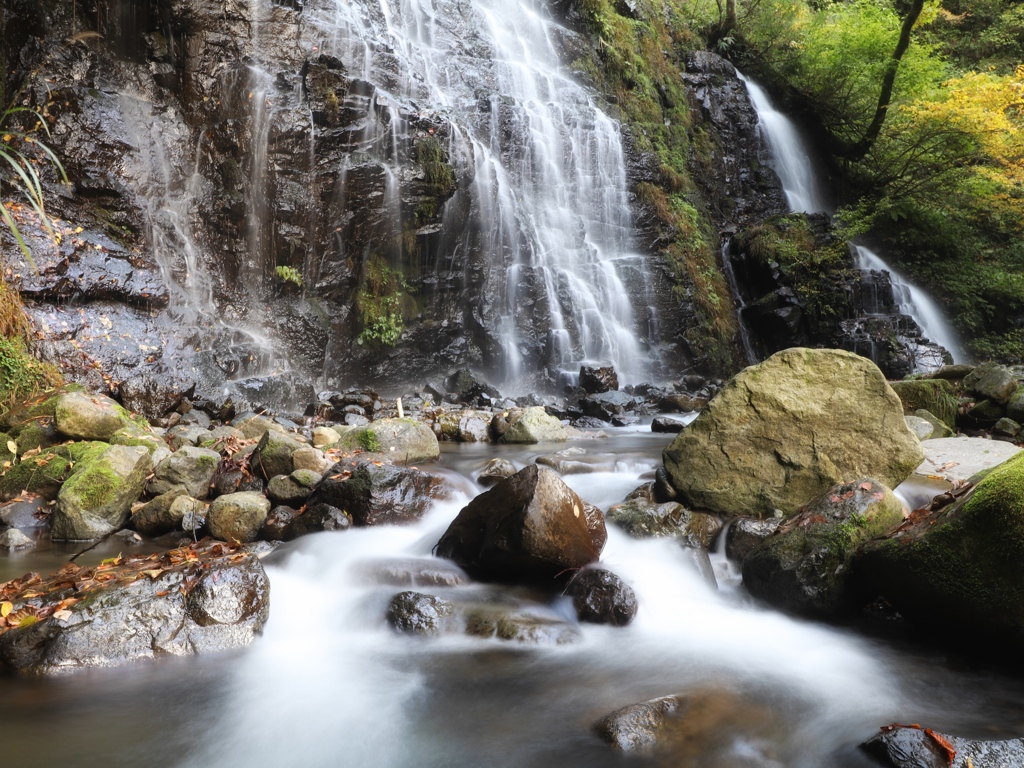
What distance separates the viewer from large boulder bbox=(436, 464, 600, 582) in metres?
4.07

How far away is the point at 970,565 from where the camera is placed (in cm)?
307

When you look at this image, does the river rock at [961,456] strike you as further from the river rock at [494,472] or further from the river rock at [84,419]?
the river rock at [84,419]

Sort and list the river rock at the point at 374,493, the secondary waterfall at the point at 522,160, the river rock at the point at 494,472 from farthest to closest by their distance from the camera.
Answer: the secondary waterfall at the point at 522,160
the river rock at the point at 494,472
the river rock at the point at 374,493

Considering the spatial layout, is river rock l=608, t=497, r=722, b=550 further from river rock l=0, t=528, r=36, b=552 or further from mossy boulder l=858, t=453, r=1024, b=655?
river rock l=0, t=528, r=36, b=552

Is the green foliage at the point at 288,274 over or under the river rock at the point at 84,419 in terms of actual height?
over

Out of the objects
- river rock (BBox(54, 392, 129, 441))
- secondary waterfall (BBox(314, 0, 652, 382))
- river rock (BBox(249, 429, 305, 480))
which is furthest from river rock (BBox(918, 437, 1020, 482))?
river rock (BBox(54, 392, 129, 441))

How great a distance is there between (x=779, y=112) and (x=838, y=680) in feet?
72.2

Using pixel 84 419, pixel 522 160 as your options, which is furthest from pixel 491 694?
pixel 522 160

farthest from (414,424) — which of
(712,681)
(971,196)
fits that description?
(971,196)

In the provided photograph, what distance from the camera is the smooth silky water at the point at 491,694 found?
2.77 metres

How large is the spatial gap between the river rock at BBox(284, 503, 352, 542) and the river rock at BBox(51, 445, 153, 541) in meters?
1.54

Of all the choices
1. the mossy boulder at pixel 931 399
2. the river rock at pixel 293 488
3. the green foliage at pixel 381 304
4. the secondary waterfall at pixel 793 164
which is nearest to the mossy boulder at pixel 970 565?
the river rock at pixel 293 488

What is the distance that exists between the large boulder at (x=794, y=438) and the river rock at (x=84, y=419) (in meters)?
5.62

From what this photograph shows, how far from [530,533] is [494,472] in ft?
8.76
